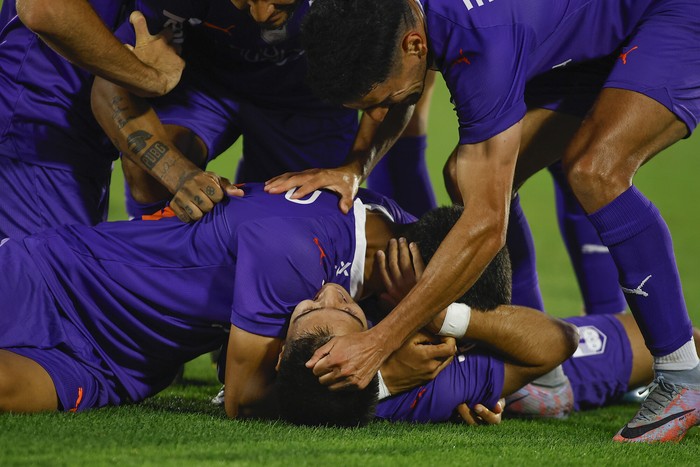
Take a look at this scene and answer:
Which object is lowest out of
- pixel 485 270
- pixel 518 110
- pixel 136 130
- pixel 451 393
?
pixel 451 393

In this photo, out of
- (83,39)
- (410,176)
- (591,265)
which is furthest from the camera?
(410,176)

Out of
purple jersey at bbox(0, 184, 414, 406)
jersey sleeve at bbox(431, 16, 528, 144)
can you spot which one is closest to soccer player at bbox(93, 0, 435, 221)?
purple jersey at bbox(0, 184, 414, 406)

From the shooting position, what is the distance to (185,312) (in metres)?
3.14

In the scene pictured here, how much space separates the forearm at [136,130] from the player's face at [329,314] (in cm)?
Answer: 83

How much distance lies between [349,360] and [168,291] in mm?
668

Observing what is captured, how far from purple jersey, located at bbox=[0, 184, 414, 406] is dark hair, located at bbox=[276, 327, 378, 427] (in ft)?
0.46

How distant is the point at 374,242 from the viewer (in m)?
3.23

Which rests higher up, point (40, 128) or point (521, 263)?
point (40, 128)

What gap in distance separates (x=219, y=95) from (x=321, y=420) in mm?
1668

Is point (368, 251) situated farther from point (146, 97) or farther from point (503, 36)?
point (146, 97)

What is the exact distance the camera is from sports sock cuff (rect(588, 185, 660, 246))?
306 cm

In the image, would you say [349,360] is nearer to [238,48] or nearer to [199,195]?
[199,195]

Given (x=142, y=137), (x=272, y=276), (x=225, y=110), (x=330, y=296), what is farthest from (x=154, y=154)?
(x=330, y=296)

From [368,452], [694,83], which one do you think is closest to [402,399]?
[368,452]
